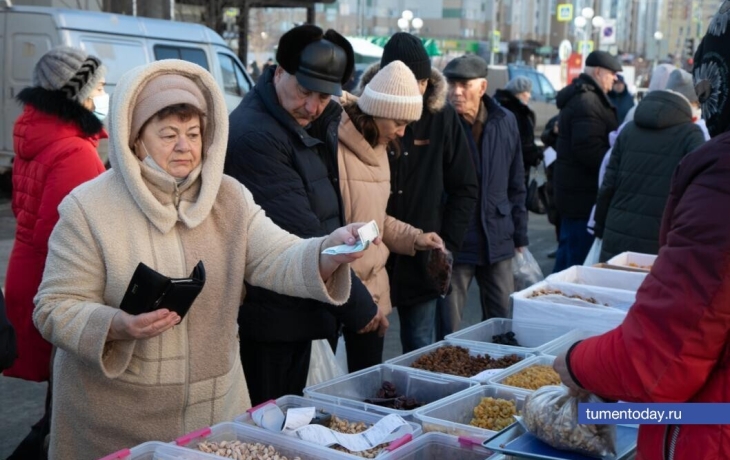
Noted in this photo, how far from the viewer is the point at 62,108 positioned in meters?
4.08

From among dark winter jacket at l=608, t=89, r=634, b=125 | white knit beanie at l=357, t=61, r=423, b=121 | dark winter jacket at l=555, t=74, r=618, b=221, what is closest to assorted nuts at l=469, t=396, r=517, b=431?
white knit beanie at l=357, t=61, r=423, b=121

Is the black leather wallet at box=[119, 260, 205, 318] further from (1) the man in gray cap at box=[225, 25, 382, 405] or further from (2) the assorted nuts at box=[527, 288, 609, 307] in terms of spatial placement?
(2) the assorted nuts at box=[527, 288, 609, 307]

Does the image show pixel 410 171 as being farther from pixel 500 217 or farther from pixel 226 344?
pixel 226 344

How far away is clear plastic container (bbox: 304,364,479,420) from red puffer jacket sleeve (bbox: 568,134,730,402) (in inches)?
55.0

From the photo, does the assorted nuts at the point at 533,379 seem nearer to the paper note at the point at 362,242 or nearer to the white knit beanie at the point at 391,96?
the paper note at the point at 362,242

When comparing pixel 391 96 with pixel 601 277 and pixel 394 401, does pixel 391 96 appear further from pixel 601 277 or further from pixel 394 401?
pixel 601 277

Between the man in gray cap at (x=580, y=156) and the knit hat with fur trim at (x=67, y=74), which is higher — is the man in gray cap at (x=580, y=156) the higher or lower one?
the lower one

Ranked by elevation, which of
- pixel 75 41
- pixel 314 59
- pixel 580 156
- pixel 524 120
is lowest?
pixel 580 156

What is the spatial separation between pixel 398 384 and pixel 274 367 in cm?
46

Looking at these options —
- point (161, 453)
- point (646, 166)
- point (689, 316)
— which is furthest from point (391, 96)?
point (689, 316)

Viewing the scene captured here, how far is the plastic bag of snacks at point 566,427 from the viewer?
219cm

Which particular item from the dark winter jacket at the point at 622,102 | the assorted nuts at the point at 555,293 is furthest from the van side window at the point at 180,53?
the assorted nuts at the point at 555,293

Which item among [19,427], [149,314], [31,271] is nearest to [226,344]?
[149,314]

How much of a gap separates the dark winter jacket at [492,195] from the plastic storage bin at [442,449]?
2542mm
